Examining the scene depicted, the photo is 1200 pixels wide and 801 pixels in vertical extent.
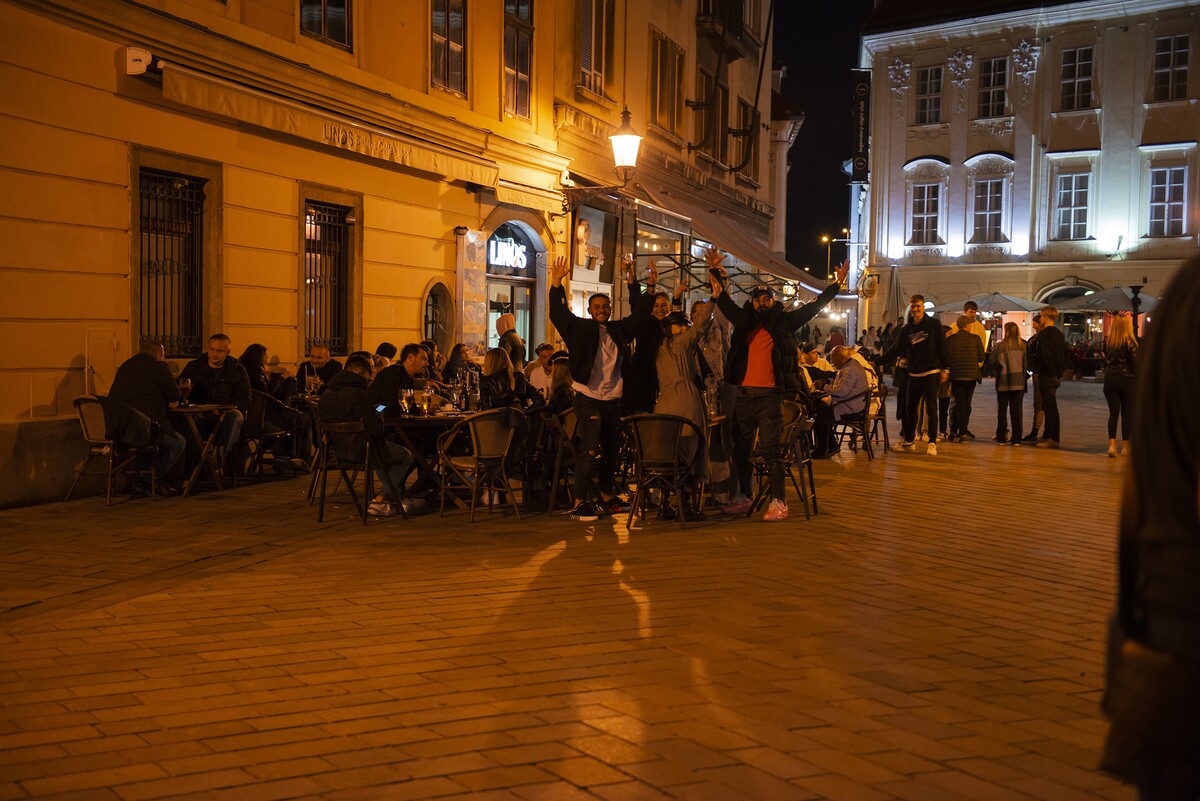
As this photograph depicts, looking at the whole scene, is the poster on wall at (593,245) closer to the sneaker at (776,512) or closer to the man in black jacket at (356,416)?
the man in black jacket at (356,416)

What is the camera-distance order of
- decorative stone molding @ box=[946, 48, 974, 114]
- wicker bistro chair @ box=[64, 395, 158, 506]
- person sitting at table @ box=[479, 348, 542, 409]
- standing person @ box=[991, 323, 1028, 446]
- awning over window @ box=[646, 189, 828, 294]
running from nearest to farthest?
wicker bistro chair @ box=[64, 395, 158, 506], person sitting at table @ box=[479, 348, 542, 409], standing person @ box=[991, 323, 1028, 446], awning over window @ box=[646, 189, 828, 294], decorative stone molding @ box=[946, 48, 974, 114]

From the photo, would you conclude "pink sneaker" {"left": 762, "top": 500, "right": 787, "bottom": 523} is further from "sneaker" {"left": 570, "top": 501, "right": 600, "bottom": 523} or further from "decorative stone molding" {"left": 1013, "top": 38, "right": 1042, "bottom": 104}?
"decorative stone molding" {"left": 1013, "top": 38, "right": 1042, "bottom": 104}

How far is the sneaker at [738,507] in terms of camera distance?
31.3 ft

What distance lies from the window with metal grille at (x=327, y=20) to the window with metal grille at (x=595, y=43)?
6091mm

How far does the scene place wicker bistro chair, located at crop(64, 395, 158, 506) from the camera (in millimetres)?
9305

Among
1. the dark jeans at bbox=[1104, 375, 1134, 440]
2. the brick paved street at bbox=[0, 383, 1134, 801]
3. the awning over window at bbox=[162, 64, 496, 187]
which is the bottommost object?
the brick paved street at bbox=[0, 383, 1134, 801]

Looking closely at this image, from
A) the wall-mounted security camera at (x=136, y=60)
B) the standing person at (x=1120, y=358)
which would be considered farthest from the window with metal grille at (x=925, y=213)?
the wall-mounted security camera at (x=136, y=60)

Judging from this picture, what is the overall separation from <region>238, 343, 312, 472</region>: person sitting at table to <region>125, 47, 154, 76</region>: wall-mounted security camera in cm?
282

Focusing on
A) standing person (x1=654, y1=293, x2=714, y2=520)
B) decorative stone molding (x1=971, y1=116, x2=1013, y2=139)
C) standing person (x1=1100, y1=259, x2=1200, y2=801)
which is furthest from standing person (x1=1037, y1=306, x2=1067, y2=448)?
decorative stone molding (x1=971, y1=116, x2=1013, y2=139)

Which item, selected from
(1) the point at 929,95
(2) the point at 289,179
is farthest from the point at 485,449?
(1) the point at 929,95

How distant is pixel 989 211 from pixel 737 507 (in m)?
32.9

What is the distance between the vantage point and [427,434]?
995cm

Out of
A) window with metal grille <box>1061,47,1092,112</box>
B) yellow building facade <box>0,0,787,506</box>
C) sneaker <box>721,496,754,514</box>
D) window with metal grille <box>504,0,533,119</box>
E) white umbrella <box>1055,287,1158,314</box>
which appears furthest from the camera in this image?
window with metal grille <box>1061,47,1092,112</box>

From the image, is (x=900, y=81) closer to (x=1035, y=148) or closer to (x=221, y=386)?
(x=1035, y=148)
